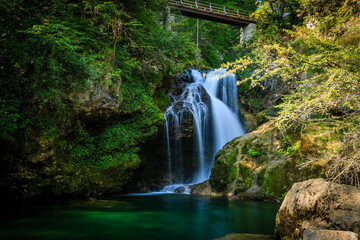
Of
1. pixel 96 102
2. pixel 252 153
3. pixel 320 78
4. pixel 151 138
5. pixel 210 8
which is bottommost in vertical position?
pixel 252 153

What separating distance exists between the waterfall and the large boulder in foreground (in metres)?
7.60

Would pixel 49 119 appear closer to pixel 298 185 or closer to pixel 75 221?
pixel 75 221

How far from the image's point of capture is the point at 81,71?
22.1 ft

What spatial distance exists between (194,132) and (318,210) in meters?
9.12

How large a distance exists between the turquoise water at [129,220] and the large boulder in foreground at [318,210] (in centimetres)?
99

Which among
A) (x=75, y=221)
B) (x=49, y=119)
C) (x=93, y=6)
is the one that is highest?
(x=93, y=6)

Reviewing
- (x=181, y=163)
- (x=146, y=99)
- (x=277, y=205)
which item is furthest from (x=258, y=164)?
(x=146, y=99)

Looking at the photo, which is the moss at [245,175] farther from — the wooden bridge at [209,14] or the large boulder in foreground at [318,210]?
the wooden bridge at [209,14]

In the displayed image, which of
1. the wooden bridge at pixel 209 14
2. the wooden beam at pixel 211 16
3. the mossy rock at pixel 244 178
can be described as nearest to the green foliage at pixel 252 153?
the mossy rock at pixel 244 178

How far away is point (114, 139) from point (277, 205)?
630 cm

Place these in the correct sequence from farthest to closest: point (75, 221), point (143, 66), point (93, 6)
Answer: point (143, 66)
point (93, 6)
point (75, 221)

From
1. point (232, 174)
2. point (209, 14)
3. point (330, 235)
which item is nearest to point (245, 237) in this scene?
point (330, 235)

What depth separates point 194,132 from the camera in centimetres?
1255

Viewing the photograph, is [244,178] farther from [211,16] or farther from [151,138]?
[211,16]
